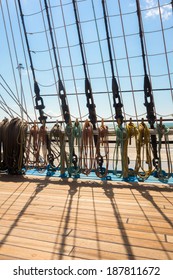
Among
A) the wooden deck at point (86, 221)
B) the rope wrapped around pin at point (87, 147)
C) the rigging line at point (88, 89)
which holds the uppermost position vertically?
the rigging line at point (88, 89)

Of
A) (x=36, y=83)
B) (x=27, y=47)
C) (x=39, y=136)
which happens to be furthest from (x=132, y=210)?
(x=27, y=47)

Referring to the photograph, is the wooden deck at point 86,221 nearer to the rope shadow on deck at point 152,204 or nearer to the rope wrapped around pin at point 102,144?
the rope shadow on deck at point 152,204

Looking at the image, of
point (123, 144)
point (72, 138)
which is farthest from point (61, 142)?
point (123, 144)

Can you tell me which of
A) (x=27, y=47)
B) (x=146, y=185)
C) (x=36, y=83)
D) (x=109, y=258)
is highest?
(x=27, y=47)

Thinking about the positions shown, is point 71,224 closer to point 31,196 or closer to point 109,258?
point 109,258

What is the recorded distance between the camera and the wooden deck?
5.84 ft

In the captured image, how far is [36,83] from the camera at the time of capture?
4801mm

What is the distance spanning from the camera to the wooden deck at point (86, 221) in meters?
1.78

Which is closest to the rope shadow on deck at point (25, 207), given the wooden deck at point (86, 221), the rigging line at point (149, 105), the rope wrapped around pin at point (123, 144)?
the wooden deck at point (86, 221)

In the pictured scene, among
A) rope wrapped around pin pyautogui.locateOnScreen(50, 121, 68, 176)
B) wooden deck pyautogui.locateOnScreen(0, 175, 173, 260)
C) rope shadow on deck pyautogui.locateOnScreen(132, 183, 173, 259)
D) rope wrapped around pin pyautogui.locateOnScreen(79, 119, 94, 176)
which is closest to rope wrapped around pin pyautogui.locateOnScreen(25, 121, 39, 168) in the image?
rope wrapped around pin pyautogui.locateOnScreen(50, 121, 68, 176)

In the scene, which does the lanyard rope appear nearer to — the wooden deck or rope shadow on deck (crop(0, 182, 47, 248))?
the wooden deck

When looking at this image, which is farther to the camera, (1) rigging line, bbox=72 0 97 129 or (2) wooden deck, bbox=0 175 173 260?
(1) rigging line, bbox=72 0 97 129

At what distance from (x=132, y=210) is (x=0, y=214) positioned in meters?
1.39

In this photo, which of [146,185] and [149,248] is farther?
[146,185]
